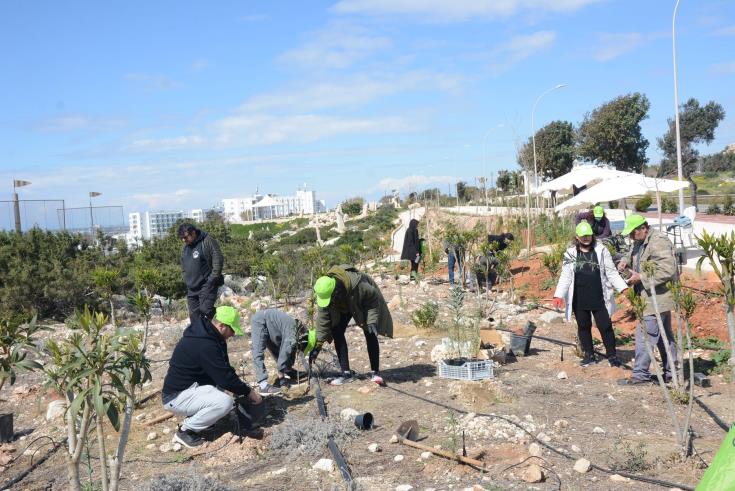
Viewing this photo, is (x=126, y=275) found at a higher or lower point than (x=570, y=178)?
lower

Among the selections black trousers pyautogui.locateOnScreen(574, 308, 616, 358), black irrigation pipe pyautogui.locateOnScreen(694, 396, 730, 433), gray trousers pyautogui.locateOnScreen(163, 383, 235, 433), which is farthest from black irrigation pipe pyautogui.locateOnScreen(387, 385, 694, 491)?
black trousers pyautogui.locateOnScreen(574, 308, 616, 358)

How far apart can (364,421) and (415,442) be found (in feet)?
1.74

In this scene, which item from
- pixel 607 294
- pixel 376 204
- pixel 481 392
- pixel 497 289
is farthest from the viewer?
pixel 376 204

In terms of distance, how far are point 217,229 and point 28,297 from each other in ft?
28.2

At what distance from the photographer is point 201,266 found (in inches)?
275

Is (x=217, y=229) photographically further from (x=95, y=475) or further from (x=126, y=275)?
(x=95, y=475)

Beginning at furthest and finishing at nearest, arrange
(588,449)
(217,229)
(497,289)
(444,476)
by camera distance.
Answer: (217,229) < (497,289) < (588,449) < (444,476)

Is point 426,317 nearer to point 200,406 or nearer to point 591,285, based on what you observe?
point 591,285

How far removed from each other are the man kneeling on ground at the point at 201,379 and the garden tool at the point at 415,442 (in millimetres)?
1219

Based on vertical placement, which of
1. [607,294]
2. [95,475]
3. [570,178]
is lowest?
[95,475]

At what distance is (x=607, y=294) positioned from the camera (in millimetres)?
6379

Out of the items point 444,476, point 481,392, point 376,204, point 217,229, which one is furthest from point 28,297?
point 376,204

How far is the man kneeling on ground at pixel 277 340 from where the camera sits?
6.29m

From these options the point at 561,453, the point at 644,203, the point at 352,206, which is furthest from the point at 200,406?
the point at 352,206
